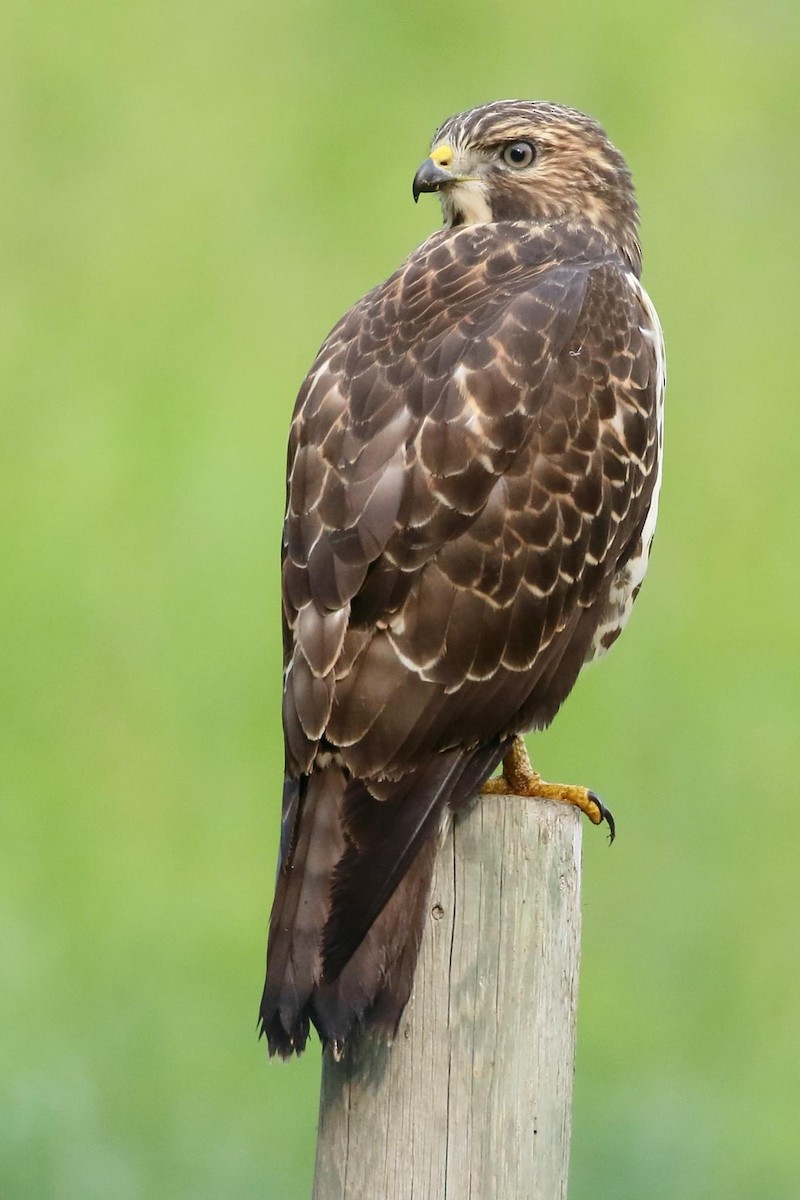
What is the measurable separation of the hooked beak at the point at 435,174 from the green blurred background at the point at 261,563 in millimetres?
2788

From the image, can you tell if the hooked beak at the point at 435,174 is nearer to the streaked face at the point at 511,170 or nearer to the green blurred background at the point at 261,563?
the streaked face at the point at 511,170

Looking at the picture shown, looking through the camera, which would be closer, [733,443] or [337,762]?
[337,762]

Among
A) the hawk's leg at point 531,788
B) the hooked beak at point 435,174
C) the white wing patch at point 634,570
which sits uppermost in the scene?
the hooked beak at point 435,174

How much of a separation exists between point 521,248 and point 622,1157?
287 cm

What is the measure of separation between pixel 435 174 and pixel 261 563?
4.05 metres

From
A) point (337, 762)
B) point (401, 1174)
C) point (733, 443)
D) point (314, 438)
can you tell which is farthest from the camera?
point (733, 443)

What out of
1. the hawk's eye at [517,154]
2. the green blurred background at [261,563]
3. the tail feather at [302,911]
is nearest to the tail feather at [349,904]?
the tail feather at [302,911]

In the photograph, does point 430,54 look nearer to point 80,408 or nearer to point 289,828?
point 80,408

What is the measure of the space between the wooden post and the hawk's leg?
25.7 inches

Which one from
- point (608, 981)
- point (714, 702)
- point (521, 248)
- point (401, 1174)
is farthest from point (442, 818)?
point (714, 702)

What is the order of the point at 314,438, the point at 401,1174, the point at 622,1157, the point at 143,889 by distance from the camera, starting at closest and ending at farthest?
the point at 401,1174, the point at 314,438, the point at 622,1157, the point at 143,889

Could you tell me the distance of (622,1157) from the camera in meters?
6.43

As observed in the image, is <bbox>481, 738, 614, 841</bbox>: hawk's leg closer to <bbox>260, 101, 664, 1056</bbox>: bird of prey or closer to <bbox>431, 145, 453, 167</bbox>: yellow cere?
<bbox>260, 101, 664, 1056</bbox>: bird of prey

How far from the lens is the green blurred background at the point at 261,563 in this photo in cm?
694
